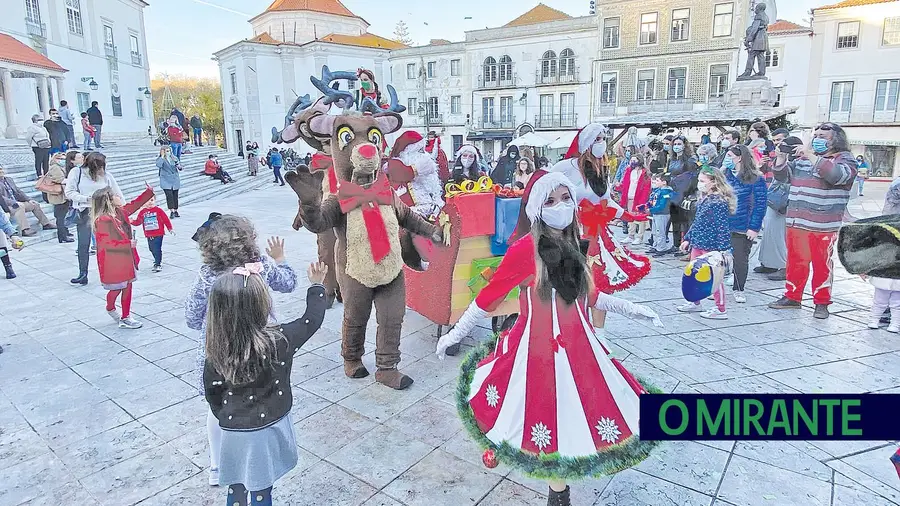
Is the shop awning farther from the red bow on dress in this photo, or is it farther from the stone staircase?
the red bow on dress

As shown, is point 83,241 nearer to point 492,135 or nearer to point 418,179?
point 418,179

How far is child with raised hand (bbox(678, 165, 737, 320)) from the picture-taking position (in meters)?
5.37

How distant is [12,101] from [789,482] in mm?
26307

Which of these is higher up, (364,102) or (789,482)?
(364,102)

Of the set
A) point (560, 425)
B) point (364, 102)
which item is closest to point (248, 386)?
point (560, 425)

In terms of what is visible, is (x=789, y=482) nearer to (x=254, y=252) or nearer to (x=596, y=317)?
(x=596, y=317)

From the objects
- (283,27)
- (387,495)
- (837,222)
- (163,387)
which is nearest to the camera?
(387,495)

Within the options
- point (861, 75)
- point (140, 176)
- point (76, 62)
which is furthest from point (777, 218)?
point (76, 62)

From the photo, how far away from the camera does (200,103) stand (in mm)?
59625

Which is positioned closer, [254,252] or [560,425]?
[560,425]

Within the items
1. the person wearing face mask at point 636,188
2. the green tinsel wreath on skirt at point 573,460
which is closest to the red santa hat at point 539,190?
the green tinsel wreath on skirt at point 573,460

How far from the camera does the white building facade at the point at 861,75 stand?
26.6m

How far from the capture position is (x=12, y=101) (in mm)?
20250

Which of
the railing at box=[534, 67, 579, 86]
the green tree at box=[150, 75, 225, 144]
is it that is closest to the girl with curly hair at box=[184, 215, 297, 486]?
the railing at box=[534, 67, 579, 86]
